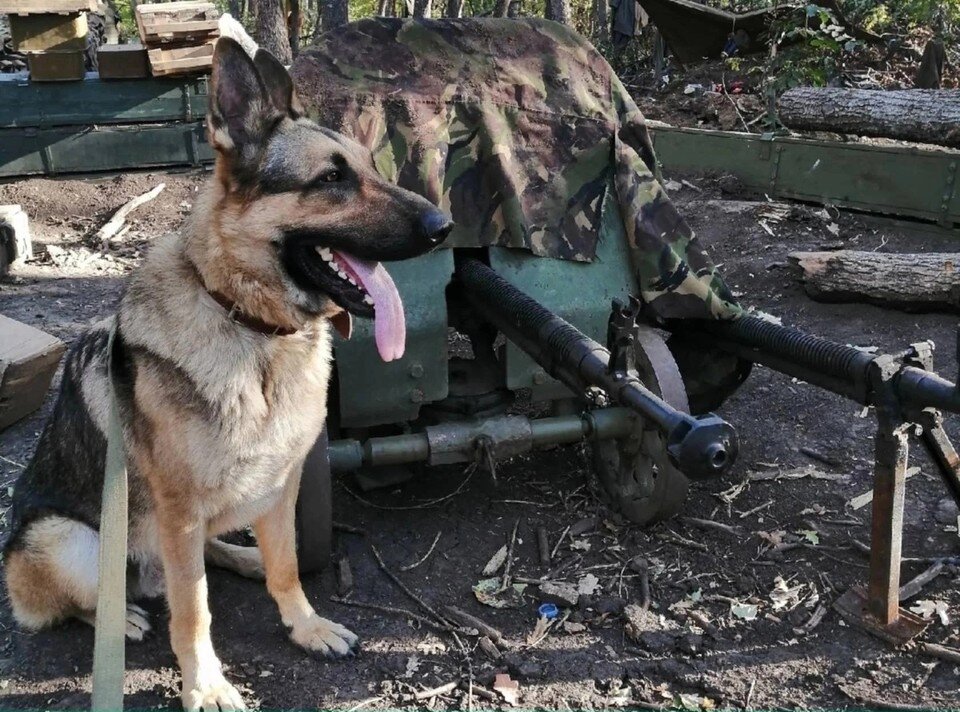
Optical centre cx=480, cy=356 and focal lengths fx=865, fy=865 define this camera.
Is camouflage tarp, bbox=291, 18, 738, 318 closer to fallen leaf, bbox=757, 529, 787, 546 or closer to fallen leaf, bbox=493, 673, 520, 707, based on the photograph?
fallen leaf, bbox=757, 529, 787, 546

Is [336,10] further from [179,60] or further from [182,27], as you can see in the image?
[182,27]

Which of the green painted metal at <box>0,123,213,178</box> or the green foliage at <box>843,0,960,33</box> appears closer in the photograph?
the green painted metal at <box>0,123,213,178</box>

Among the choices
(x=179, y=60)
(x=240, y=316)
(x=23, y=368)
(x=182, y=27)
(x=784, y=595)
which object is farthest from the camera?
(x=179, y=60)

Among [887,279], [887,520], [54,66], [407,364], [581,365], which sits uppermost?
[54,66]

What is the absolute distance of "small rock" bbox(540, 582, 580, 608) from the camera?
11.8 feet

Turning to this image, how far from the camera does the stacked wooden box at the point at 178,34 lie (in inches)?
394

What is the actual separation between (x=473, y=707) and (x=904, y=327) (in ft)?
15.3

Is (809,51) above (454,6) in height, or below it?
below

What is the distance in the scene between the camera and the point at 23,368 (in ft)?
16.5

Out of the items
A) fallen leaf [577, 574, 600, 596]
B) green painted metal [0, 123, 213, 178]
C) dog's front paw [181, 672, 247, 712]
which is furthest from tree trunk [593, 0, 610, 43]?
dog's front paw [181, 672, 247, 712]

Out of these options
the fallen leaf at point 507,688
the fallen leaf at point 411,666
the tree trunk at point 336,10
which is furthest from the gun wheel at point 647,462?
the tree trunk at point 336,10

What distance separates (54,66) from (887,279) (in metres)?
9.53

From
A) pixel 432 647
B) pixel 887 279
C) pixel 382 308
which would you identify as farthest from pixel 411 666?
pixel 887 279

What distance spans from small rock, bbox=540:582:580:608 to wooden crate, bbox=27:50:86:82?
378 inches
